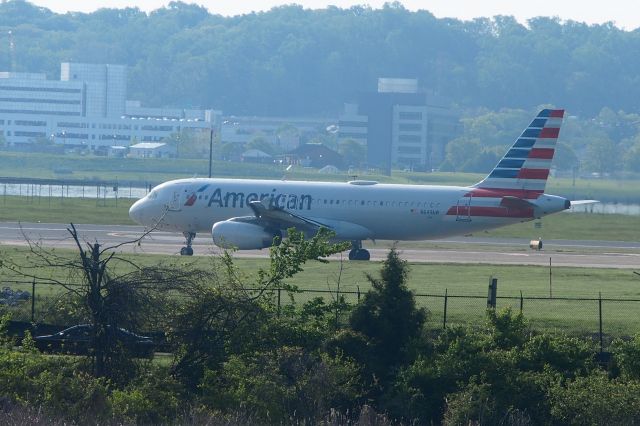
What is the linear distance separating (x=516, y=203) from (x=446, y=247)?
10029 millimetres

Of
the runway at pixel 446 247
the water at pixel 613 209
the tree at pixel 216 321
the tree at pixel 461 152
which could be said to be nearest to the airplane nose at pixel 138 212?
the runway at pixel 446 247

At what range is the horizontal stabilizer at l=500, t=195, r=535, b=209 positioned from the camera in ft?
188

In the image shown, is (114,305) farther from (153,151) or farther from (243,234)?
(153,151)

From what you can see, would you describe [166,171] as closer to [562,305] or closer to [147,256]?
[147,256]

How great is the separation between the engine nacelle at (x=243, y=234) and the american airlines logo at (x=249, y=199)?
2.14 meters

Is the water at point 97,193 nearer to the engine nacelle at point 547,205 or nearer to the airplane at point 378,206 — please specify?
the airplane at point 378,206

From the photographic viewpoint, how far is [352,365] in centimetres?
2986

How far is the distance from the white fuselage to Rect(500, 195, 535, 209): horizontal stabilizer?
41 cm

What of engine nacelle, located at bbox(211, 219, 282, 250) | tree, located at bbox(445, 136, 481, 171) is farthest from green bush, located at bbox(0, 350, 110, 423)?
tree, located at bbox(445, 136, 481, 171)

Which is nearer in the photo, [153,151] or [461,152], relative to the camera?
[461,152]

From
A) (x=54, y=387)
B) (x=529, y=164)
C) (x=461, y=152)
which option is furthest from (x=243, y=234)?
(x=461, y=152)

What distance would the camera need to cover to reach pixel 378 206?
59406mm

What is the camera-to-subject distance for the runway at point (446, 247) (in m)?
59.0

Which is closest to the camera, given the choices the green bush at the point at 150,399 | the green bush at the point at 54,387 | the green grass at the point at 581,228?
the green bush at the point at 150,399
